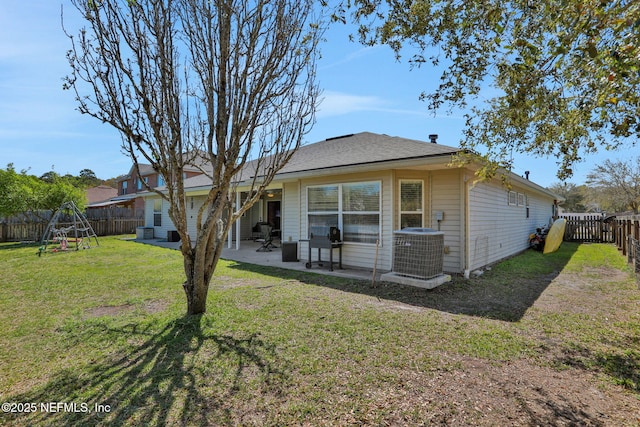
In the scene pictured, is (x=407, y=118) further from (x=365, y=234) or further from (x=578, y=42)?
(x=578, y=42)

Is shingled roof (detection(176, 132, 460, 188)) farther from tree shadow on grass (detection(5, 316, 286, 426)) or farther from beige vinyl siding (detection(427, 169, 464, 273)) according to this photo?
tree shadow on grass (detection(5, 316, 286, 426))

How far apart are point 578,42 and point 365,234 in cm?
520

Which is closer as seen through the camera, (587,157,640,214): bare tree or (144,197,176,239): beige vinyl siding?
(144,197,176,239): beige vinyl siding

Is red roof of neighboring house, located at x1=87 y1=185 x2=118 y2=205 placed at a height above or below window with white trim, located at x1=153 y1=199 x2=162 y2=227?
above

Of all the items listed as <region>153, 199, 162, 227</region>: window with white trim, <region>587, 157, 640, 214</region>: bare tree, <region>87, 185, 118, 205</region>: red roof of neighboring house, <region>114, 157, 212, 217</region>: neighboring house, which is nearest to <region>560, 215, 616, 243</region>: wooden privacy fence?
<region>587, 157, 640, 214</region>: bare tree

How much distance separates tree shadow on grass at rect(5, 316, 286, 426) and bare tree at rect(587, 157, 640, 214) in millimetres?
30218

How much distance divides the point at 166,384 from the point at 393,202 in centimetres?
576

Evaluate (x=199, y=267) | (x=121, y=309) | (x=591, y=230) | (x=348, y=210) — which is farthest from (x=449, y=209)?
(x=591, y=230)

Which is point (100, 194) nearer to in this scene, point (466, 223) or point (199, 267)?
point (199, 267)

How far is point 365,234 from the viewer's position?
7754 millimetres

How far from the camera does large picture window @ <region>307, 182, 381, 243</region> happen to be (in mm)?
7566

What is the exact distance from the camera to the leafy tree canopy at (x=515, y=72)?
339 centimetres

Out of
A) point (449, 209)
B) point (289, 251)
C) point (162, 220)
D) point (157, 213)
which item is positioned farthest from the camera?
point (157, 213)

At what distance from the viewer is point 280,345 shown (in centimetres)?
336
